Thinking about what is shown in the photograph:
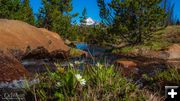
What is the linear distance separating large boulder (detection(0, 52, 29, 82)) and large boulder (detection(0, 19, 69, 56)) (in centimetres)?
659

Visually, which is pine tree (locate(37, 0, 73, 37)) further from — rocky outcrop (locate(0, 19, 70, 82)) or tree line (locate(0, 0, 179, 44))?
rocky outcrop (locate(0, 19, 70, 82))

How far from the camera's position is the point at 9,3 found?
1635 inches

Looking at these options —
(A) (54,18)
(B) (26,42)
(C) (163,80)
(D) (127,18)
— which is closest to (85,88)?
(C) (163,80)

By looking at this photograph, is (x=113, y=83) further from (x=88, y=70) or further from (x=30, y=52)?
(x=30, y=52)

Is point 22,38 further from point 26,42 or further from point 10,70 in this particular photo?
point 10,70

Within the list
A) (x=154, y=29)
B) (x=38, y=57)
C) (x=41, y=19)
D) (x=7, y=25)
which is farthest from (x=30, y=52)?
(x=41, y=19)

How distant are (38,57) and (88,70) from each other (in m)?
Answer: 16.9

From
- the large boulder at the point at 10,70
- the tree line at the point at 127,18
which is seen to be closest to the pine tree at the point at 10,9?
the tree line at the point at 127,18

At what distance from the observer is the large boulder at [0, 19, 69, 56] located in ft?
74.1

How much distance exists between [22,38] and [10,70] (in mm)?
10557

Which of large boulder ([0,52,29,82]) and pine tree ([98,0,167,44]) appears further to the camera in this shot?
pine tree ([98,0,167,44])

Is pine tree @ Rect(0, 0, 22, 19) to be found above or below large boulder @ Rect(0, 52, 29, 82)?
above

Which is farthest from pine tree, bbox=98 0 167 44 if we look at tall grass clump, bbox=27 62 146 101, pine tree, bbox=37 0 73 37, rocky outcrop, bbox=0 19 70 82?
tall grass clump, bbox=27 62 146 101

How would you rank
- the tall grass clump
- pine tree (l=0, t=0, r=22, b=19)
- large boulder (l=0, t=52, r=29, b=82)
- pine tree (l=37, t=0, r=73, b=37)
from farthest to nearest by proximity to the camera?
pine tree (l=37, t=0, r=73, b=37) → pine tree (l=0, t=0, r=22, b=19) → large boulder (l=0, t=52, r=29, b=82) → the tall grass clump
